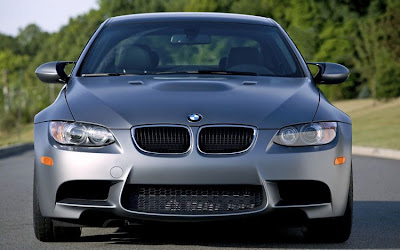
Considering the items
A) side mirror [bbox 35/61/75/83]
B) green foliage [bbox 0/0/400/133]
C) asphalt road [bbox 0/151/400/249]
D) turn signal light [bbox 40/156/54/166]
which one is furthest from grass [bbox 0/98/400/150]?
turn signal light [bbox 40/156/54/166]

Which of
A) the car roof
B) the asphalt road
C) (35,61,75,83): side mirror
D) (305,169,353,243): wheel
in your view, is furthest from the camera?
the car roof

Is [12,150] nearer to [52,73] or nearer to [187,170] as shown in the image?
[52,73]

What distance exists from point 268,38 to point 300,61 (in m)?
0.47

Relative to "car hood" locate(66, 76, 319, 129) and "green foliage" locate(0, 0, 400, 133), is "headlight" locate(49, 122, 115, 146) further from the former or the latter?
"green foliage" locate(0, 0, 400, 133)

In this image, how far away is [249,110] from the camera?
6.20 metres

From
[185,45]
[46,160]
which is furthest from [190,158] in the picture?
[185,45]

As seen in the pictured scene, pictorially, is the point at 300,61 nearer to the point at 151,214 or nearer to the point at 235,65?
the point at 235,65

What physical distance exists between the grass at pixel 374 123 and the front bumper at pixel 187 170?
1710 cm

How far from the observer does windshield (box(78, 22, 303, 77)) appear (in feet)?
24.1

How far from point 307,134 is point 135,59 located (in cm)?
180

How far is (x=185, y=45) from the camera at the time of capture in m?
7.69

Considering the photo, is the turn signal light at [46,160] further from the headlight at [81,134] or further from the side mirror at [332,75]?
the side mirror at [332,75]

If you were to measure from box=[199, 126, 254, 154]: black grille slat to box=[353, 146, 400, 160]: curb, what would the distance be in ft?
46.7

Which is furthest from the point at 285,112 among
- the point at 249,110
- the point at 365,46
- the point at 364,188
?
the point at 365,46
